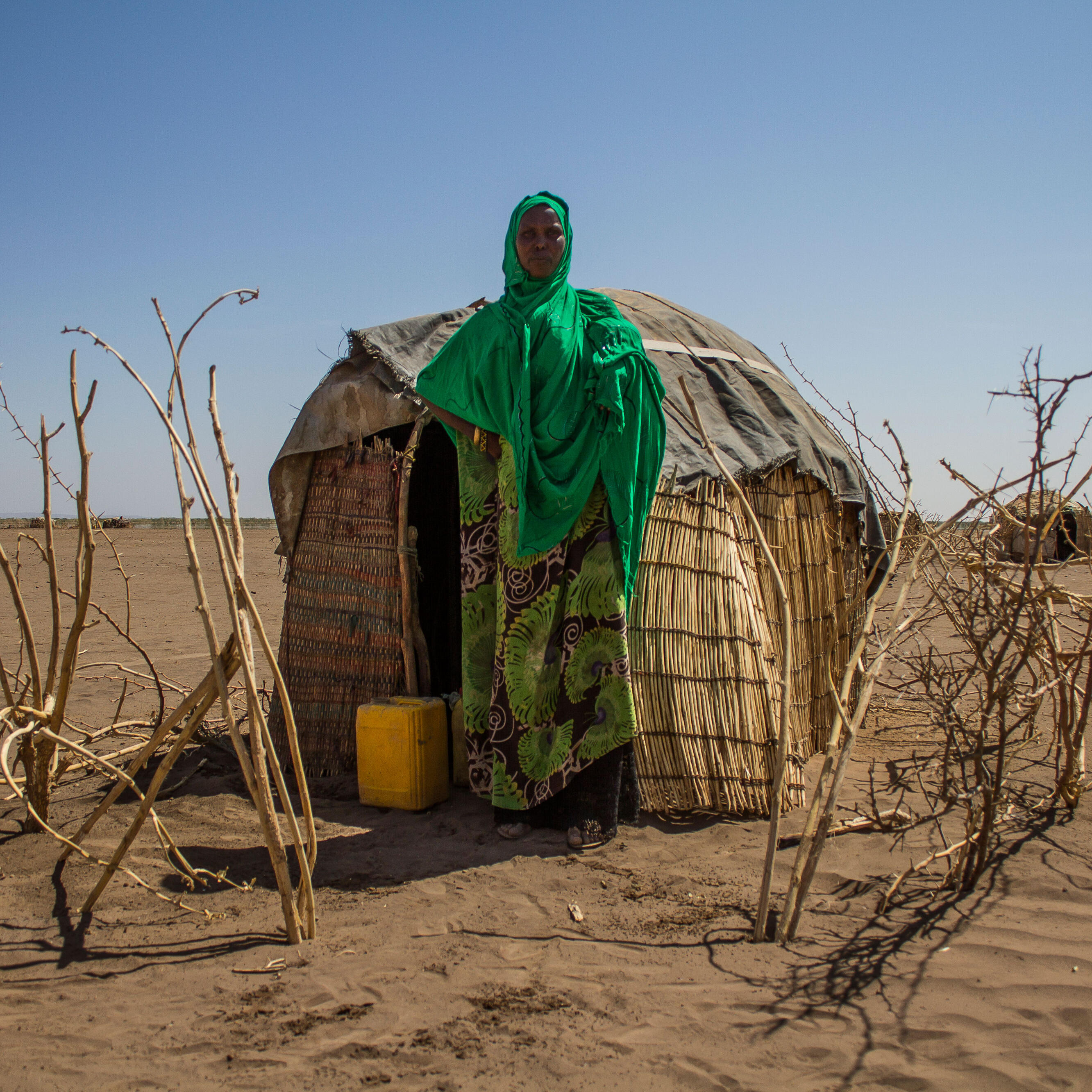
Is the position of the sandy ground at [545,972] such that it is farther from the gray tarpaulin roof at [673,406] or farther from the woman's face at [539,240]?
the woman's face at [539,240]

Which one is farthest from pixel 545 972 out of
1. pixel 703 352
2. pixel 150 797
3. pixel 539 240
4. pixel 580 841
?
pixel 703 352

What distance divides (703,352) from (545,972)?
138 inches

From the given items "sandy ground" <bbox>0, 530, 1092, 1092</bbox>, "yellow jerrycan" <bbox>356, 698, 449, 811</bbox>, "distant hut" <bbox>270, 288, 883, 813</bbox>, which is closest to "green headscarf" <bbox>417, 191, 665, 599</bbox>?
"distant hut" <bbox>270, 288, 883, 813</bbox>

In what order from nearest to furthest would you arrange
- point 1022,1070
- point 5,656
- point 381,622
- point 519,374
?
point 1022,1070 → point 519,374 → point 381,622 → point 5,656

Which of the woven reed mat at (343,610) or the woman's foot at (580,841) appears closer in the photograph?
the woman's foot at (580,841)

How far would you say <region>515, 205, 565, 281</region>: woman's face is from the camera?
3.23 meters

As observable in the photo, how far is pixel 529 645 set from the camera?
128 inches

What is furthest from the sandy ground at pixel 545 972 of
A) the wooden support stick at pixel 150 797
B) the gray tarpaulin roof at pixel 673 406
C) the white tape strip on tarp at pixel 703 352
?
the white tape strip on tarp at pixel 703 352

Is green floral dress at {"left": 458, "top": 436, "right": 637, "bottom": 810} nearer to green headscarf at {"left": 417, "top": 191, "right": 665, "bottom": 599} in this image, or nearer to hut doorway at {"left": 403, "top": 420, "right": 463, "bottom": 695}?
green headscarf at {"left": 417, "top": 191, "right": 665, "bottom": 599}

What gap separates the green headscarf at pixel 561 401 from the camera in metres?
3.18

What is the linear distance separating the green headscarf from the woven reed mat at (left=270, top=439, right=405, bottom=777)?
0.86 meters

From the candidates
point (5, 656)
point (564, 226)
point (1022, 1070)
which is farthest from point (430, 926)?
point (5, 656)

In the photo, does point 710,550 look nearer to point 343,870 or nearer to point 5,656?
point 343,870

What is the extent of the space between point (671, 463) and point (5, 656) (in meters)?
5.92
